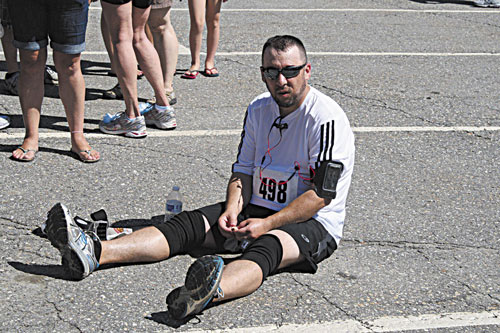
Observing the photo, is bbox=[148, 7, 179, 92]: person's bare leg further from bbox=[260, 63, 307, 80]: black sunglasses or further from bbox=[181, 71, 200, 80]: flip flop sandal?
bbox=[260, 63, 307, 80]: black sunglasses

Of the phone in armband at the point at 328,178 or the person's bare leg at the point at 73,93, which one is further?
the person's bare leg at the point at 73,93

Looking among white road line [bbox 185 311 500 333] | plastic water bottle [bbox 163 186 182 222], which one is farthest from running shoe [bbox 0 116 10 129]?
white road line [bbox 185 311 500 333]

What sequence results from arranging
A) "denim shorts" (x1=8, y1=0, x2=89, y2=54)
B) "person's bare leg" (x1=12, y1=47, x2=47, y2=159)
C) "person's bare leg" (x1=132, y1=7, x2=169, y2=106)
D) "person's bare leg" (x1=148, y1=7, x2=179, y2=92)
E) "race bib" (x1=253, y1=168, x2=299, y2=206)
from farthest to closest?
"person's bare leg" (x1=148, y1=7, x2=179, y2=92) < "person's bare leg" (x1=132, y1=7, x2=169, y2=106) < "person's bare leg" (x1=12, y1=47, x2=47, y2=159) < "denim shorts" (x1=8, y1=0, x2=89, y2=54) < "race bib" (x1=253, y1=168, x2=299, y2=206)

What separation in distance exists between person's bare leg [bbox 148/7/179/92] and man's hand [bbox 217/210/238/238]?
10.9ft

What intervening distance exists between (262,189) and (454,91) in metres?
4.57

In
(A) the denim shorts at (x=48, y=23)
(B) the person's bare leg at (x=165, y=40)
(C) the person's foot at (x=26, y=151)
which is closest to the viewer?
(A) the denim shorts at (x=48, y=23)

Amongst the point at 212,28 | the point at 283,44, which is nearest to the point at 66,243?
the point at 283,44

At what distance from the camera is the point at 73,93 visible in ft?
19.3

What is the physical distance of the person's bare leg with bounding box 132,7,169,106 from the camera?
650cm

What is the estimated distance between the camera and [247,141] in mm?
4762

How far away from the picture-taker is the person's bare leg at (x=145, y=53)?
256 inches

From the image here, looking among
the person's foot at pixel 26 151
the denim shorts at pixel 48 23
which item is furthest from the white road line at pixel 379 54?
the denim shorts at pixel 48 23

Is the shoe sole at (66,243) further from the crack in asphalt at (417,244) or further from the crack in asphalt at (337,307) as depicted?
the crack in asphalt at (417,244)

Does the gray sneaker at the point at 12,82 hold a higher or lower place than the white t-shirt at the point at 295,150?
lower
